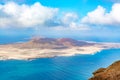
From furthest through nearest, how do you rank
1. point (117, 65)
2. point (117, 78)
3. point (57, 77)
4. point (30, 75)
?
point (30, 75) < point (57, 77) < point (117, 65) < point (117, 78)

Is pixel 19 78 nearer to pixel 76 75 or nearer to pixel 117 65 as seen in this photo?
pixel 76 75

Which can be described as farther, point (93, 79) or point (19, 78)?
point (19, 78)

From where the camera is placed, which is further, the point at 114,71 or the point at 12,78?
the point at 12,78

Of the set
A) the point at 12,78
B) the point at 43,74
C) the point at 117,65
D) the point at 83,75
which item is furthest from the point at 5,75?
the point at 117,65

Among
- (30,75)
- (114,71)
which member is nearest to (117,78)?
(114,71)

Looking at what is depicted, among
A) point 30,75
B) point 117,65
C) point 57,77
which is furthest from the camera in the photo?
point 30,75

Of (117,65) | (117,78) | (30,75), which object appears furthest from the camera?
(30,75)

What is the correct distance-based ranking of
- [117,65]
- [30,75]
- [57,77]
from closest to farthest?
[117,65] < [57,77] < [30,75]

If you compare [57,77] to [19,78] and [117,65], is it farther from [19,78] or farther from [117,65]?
[117,65]
